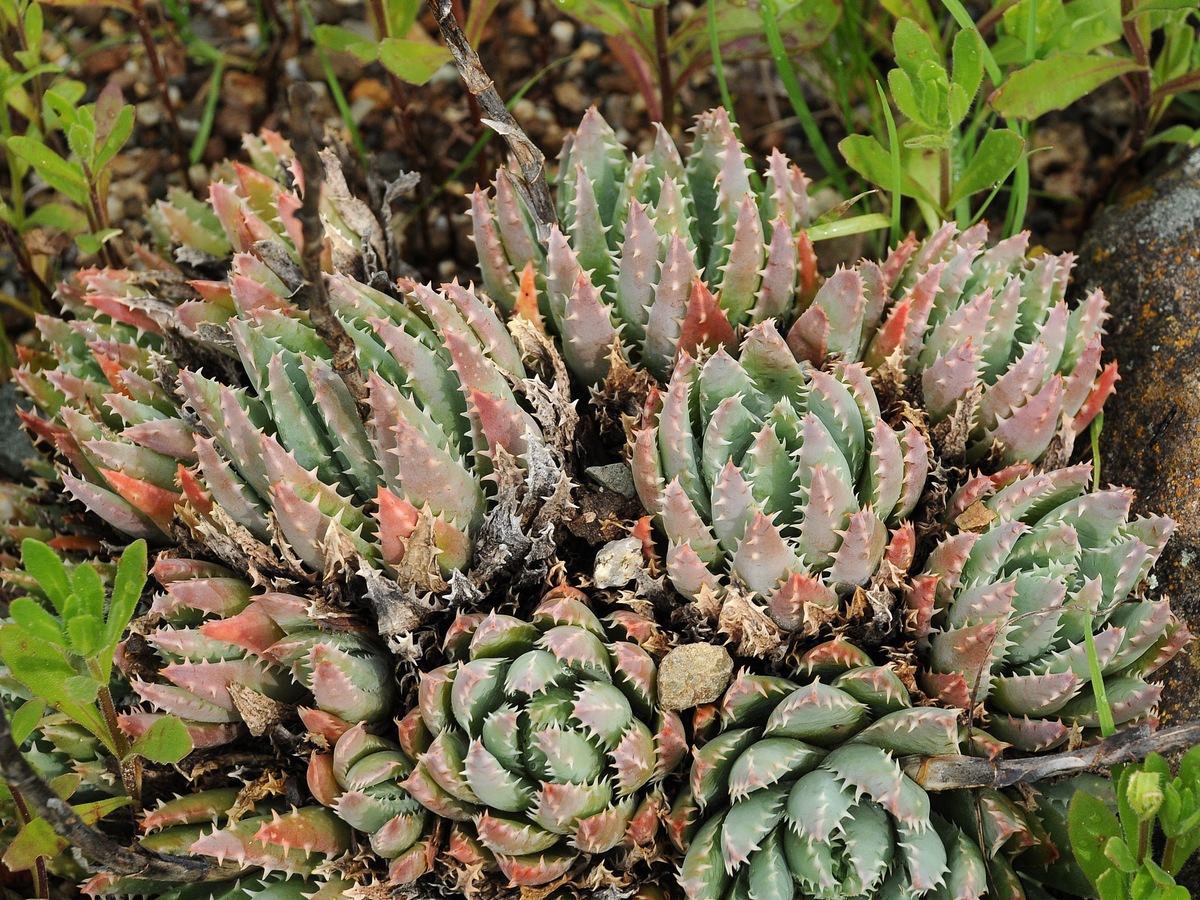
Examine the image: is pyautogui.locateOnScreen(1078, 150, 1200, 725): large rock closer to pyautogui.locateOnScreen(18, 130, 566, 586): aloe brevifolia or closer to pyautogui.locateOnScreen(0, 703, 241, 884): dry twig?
pyautogui.locateOnScreen(18, 130, 566, 586): aloe brevifolia

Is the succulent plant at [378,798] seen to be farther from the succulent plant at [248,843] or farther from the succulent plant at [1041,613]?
the succulent plant at [1041,613]

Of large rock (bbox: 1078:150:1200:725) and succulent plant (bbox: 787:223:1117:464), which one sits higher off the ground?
succulent plant (bbox: 787:223:1117:464)

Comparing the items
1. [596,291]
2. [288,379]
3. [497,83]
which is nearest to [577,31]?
[497,83]

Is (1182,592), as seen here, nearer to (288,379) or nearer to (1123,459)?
(1123,459)

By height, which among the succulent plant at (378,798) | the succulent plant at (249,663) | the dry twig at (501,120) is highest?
the dry twig at (501,120)

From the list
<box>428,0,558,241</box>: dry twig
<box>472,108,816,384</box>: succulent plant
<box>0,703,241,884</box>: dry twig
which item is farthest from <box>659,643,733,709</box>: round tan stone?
<box>428,0,558,241</box>: dry twig

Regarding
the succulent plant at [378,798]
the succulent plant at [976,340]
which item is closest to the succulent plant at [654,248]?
the succulent plant at [976,340]

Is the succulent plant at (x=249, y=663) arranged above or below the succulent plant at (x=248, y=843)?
above
